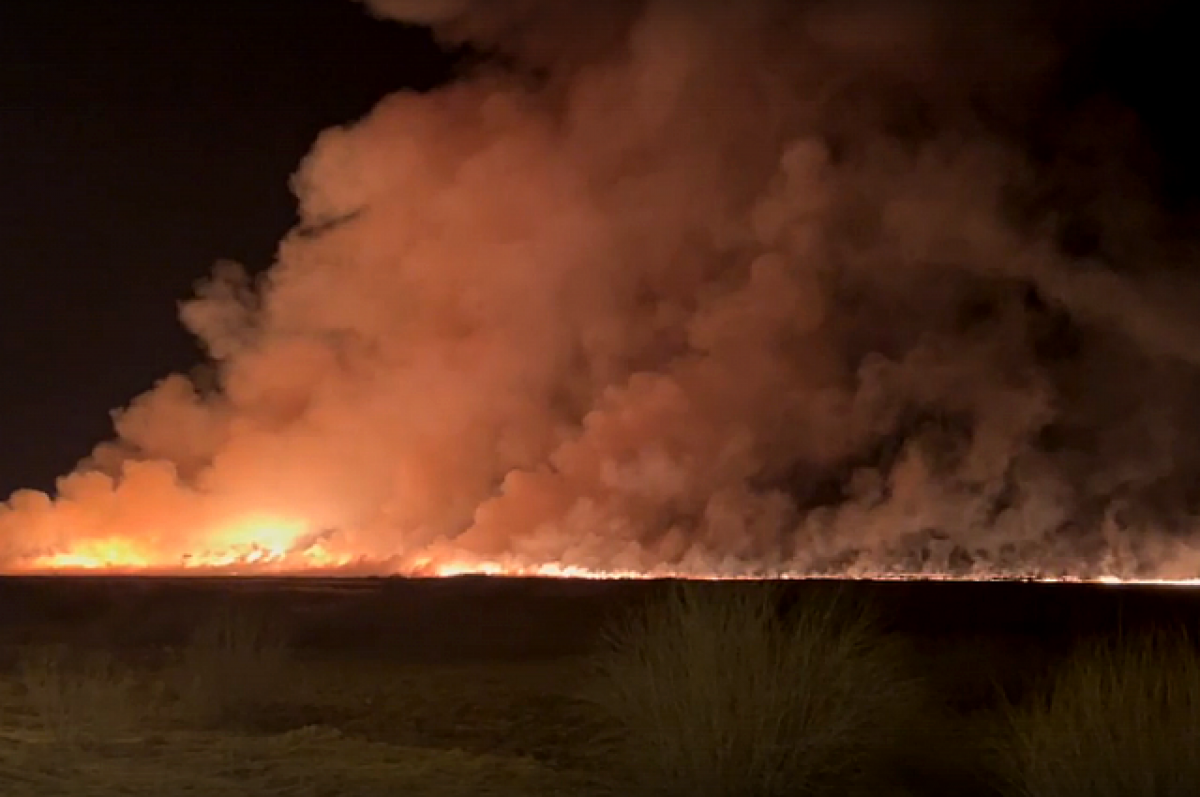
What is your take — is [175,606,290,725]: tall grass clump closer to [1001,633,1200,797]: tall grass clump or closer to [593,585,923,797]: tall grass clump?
[593,585,923,797]: tall grass clump

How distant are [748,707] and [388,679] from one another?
23.9 feet

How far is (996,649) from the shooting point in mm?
21156

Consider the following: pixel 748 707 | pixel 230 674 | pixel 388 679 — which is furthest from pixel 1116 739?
pixel 230 674

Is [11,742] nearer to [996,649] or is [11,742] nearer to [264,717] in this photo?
[264,717]

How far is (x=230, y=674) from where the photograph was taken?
17031 millimetres

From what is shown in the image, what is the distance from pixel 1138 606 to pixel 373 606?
45.8 feet

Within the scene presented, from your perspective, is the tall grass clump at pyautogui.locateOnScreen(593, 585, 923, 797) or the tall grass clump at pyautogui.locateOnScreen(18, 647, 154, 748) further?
the tall grass clump at pyautogui.locateOnScreen(18, 647, 154, 748)

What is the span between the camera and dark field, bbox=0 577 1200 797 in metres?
12.7

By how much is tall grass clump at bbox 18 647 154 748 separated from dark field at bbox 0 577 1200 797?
0.12 feet

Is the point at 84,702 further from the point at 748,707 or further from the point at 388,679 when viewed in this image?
the point at 748,707

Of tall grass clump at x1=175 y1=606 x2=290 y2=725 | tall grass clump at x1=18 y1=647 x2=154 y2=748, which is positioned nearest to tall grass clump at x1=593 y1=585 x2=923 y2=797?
tall grass clump at x1=175 y1=606 x2=290 y2=725

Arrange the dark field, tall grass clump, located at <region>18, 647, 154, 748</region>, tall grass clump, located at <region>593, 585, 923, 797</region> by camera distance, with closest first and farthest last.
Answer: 1. tall grass clump, located at <region>593, 585, 923, 797</region>
2. the dark field
3. tall grass clump, located at <region>18, 647, 154, 748</region>

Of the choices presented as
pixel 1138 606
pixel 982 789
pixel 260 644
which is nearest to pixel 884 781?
pixel 982 789

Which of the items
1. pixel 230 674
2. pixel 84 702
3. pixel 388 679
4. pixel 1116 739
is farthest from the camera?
pixel 388 679
